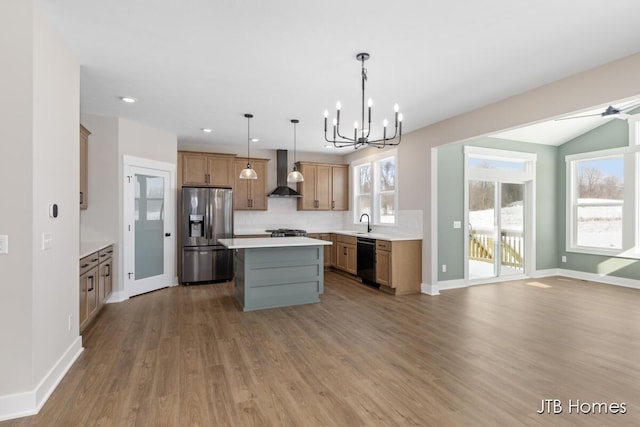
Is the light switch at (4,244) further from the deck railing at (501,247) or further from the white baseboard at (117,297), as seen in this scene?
the deck railing at (501,247)

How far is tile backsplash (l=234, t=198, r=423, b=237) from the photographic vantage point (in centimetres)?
716

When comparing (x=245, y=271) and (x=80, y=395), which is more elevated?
(x=245, y=271)

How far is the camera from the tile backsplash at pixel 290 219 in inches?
282

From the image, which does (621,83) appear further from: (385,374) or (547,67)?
(385,374)

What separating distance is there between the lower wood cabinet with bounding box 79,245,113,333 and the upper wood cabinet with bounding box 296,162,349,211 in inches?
155

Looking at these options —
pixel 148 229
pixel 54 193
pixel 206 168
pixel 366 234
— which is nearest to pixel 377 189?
pixel 366 234

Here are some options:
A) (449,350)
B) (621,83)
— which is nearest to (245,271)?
(449,350)

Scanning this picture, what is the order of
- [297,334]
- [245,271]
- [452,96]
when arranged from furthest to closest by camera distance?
1. [245,271]
2. [452,96]
3. [297,334]

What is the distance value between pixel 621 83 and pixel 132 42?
4.25m

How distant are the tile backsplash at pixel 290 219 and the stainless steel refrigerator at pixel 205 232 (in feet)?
3.10

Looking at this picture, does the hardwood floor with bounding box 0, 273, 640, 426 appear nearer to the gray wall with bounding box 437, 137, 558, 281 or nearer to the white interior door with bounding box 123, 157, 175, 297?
the white interior door with bounding box 123, 157, 175, 297

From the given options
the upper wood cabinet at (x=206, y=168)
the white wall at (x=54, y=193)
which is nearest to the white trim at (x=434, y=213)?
the upper wood cabinet at (x=206, y=168)

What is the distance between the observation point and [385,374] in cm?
264

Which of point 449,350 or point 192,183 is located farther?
point 192,183
